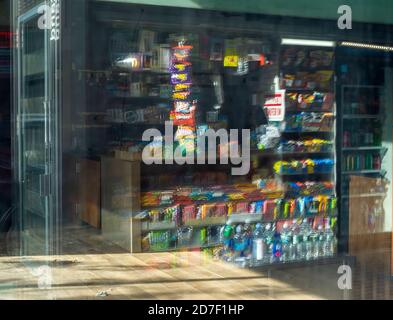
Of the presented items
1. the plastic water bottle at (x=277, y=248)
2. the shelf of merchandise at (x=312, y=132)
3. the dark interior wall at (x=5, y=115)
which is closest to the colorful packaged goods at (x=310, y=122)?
the shelf of merchandise at (x=312, y=132)

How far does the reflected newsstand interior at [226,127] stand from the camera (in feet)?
16.3

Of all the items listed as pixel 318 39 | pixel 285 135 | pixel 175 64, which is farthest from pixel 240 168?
pixel 318 39

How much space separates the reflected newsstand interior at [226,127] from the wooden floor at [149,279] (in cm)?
13

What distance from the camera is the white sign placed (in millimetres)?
5617

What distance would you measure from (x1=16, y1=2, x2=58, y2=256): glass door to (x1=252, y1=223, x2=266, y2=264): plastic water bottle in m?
1.73

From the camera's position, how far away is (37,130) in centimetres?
480

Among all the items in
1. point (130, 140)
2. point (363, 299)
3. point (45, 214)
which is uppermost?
point (130, 140)

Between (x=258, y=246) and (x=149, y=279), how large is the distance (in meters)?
1.19

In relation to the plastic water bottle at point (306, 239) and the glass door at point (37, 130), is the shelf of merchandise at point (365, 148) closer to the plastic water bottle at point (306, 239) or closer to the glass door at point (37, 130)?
the plastic water bottle at point (306, 239)

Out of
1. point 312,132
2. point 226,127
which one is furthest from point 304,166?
point 226,127

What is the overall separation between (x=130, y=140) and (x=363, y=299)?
80.9 inches

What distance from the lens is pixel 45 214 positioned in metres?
4.77

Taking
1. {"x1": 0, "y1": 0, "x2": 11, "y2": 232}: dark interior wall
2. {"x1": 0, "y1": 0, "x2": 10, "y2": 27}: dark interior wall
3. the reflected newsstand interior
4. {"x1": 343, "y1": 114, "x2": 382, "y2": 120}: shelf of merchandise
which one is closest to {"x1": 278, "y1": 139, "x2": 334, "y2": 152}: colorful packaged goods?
the reflected newsstand interior

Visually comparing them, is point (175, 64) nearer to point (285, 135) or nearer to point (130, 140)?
point (130, 140)
